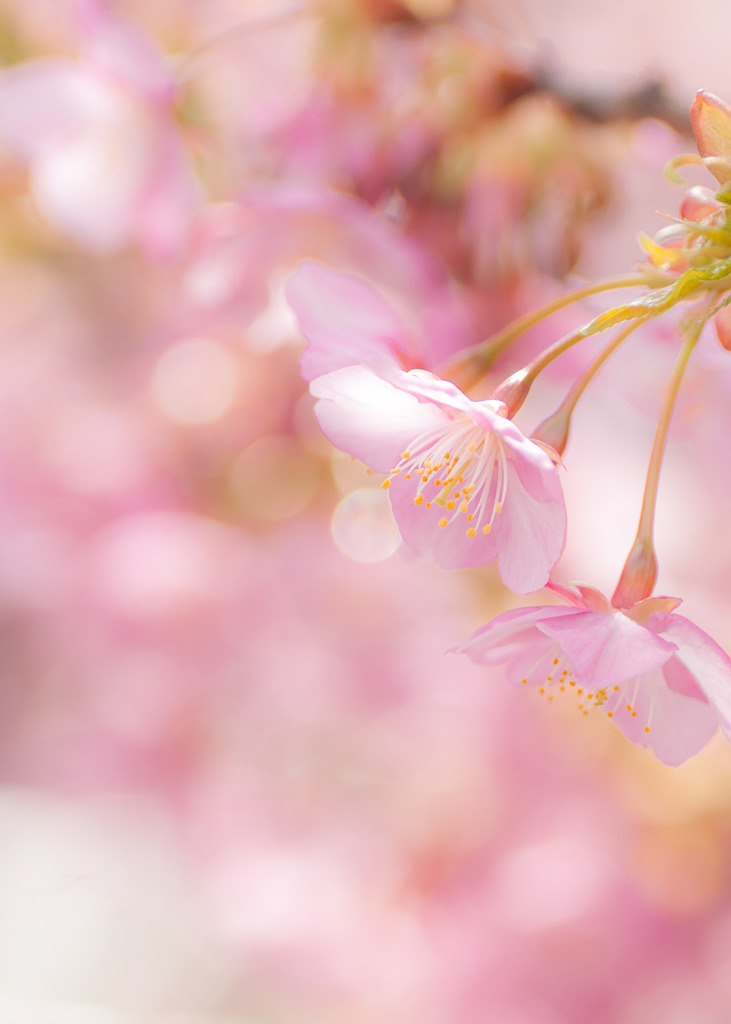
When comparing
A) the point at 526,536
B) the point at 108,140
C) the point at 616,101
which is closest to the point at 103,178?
the point at 108,140

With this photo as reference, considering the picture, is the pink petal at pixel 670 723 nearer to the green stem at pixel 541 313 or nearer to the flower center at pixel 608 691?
the flower center at pixel 608 691

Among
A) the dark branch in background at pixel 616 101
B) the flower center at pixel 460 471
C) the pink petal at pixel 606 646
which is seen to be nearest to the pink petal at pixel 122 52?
the dark branch in background at pixel 616 101

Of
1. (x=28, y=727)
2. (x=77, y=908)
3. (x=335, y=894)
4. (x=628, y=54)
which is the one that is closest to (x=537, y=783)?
(x=335, y=894)

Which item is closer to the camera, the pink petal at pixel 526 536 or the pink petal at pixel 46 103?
the pink petal at pixel 526 536

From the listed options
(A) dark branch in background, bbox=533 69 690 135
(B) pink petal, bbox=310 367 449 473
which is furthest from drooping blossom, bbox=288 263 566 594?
(A) dark branch in background, bbox=533 69 690 135

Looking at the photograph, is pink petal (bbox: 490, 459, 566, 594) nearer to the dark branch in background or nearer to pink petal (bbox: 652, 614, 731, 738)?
pink petal (bbox: 652, 614, 731, 738)
